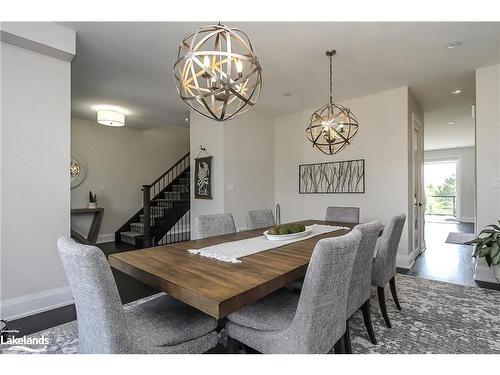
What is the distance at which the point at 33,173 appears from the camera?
2461mm

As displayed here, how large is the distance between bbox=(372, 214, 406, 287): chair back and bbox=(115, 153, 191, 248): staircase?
14.2ft

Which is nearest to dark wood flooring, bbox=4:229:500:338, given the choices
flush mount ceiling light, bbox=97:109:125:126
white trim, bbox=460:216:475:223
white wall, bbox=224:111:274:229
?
white wall, bbox=224:111:274:229

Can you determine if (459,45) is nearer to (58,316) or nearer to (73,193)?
(58,316)

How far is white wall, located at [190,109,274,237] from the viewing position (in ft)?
15.1

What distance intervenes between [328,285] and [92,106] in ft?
16.9

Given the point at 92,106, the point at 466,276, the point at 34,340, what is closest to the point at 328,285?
the point at 34,340

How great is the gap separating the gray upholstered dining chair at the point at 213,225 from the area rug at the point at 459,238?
18.0 feet

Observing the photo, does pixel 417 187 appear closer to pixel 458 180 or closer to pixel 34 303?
pixel 34 303

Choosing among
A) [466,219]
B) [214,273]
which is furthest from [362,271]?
[466,219]

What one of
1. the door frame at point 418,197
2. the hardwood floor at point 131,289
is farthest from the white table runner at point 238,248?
the door frame at point 418,197

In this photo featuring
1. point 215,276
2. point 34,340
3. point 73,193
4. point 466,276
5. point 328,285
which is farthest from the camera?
point 73,193

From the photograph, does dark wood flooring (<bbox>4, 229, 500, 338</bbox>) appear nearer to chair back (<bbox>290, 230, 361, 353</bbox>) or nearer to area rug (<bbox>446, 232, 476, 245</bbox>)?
area rug (<bbox>446, 232, 476, 245</bbox>)

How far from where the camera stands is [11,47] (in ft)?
7.72
